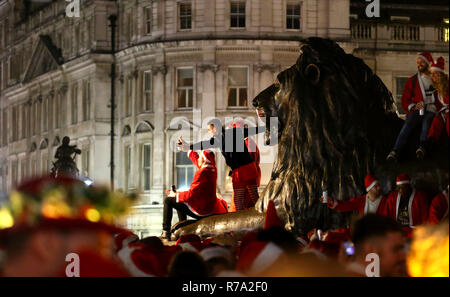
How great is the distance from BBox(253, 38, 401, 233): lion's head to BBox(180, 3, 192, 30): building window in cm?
4161

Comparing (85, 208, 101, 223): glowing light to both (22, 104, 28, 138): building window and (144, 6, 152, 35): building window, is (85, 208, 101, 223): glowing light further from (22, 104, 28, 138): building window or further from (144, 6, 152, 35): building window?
(22, 104, 28, 138): building window

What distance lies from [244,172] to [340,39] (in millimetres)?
37876

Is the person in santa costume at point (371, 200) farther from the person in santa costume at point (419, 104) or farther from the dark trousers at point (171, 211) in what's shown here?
the dark trousers at point (171, 211)

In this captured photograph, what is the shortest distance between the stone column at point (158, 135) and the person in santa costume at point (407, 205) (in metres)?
42.5

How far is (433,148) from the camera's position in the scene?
1014 centimetres

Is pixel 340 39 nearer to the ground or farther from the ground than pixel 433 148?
farther from the ground

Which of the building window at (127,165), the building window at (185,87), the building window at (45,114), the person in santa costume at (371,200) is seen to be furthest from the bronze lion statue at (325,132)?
the building window at (45,114)

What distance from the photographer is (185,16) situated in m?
53.2

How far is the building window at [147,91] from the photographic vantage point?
54.5 m

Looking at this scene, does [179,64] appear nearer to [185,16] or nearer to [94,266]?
[185,16]

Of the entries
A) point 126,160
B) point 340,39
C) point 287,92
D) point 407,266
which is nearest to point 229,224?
point 287,92

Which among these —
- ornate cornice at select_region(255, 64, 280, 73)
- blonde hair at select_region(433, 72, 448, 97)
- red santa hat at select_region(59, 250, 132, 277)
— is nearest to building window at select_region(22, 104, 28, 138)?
ornate cornice at select_region(255, 64, 280, 73)
